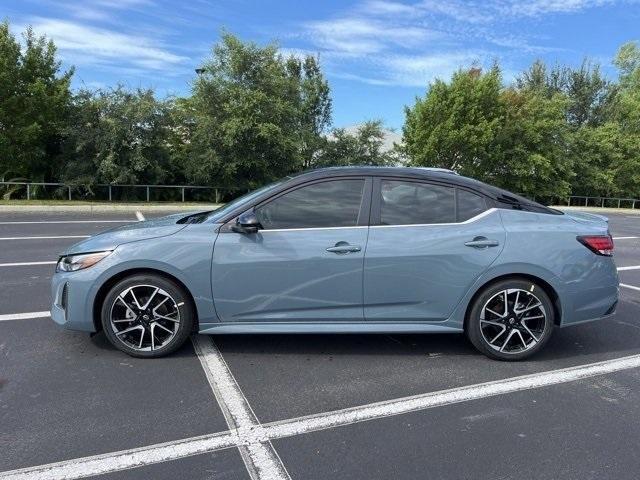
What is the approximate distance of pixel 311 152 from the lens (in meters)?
25.9

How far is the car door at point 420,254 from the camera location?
406 centimetres

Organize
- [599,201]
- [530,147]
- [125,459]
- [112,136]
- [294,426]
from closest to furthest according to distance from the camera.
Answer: [125,459], [294,426], [112,136], [530,147], [599,201]

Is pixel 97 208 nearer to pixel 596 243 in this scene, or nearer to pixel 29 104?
pixel 29 104

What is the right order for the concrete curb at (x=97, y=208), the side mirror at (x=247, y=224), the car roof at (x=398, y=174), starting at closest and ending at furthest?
the side mirror at (x=247, y=224), the car roof at (x=398, y=174), the concrete curb at (x=97, y=208)

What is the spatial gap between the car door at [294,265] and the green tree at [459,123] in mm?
22981

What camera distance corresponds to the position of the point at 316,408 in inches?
134

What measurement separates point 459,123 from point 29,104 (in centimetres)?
1970

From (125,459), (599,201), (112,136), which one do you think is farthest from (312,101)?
(125,459)

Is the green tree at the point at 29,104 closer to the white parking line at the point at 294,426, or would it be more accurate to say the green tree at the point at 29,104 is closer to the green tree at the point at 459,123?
the green tree at the point at 459,123

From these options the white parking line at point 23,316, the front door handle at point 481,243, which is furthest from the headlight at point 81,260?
the front door handle at point 481,243

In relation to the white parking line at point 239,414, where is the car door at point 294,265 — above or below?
above

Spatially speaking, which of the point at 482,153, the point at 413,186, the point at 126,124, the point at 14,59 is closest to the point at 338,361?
the point at 413,186

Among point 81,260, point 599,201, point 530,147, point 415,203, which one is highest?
point 530,147

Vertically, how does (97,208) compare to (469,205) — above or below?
below
